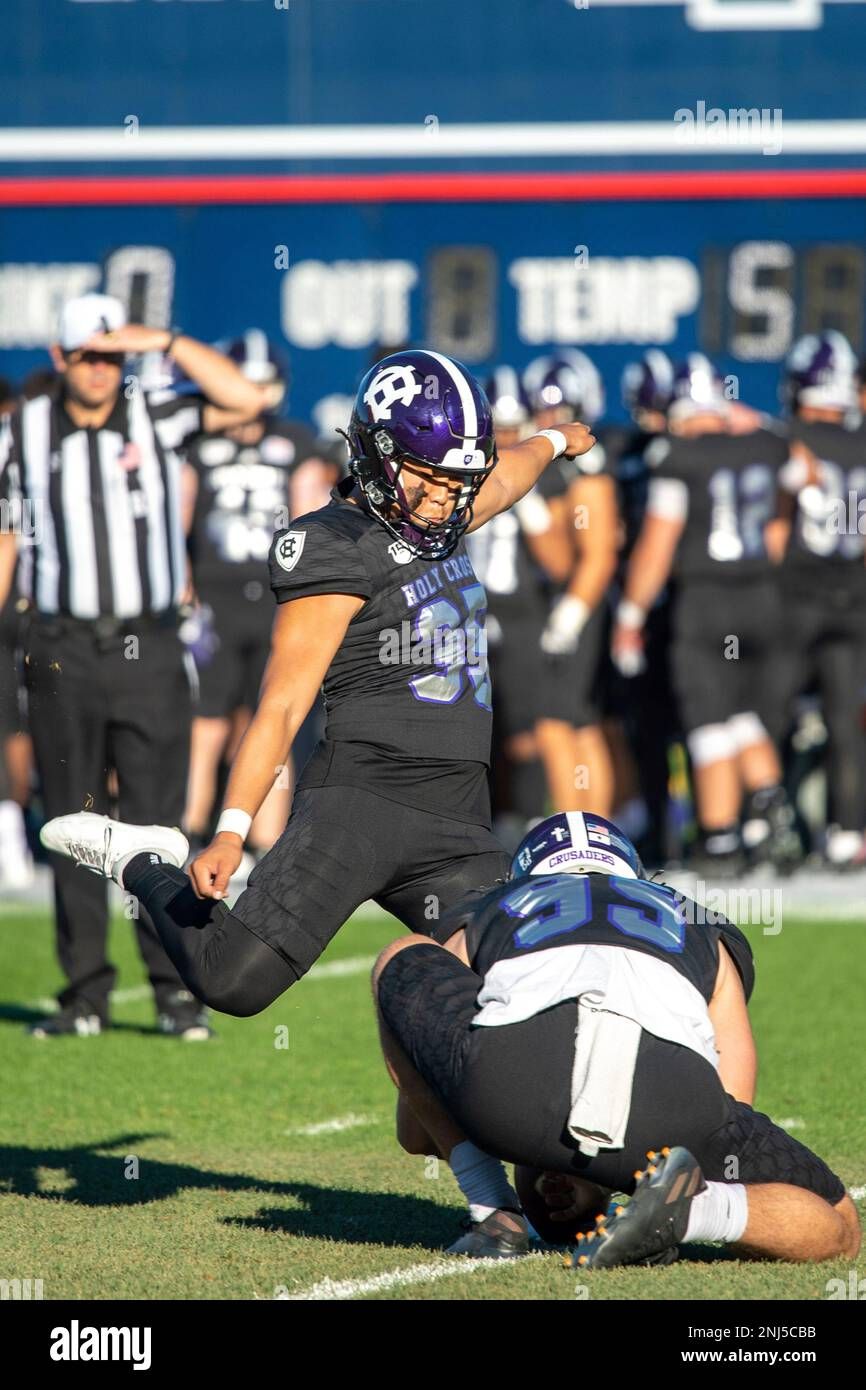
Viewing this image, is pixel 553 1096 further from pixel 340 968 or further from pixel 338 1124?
pixel 340 968

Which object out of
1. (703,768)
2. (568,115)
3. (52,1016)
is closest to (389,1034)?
(52,1016)

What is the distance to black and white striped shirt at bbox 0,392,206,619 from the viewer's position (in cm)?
814

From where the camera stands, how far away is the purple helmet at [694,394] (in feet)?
39.5

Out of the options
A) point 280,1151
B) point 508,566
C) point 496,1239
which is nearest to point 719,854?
point 508,566

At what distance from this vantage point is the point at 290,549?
5141mm

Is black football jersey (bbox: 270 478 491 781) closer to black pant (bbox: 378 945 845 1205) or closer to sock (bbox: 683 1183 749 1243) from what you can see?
black pant (bbox: 378 945 845 1205)

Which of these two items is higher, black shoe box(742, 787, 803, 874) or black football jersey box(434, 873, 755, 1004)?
black football jersey box(434, 873, 755, 1004)

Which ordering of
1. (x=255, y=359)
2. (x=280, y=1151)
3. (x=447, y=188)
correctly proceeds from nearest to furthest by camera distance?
(x=280, y=1151) < (x=255, y=359) < (x=447, y=188)

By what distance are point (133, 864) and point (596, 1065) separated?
151 centimetres

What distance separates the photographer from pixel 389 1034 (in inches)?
187

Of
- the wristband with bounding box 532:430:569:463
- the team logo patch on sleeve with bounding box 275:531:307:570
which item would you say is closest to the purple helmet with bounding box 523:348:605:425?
the wristband with bounding box 532:430:569:463

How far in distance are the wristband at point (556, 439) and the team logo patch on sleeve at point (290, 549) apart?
115cm

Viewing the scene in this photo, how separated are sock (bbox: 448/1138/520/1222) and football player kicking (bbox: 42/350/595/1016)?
56cm
